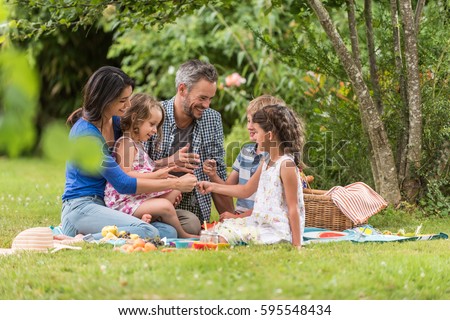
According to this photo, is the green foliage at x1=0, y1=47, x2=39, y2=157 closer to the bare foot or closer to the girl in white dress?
the girl in white dress

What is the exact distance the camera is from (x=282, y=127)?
4348mm

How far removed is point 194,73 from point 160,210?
102 centimetres

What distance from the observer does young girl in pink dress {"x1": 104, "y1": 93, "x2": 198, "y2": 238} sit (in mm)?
4637

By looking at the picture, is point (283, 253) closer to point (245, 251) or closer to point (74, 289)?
point (245, 251)

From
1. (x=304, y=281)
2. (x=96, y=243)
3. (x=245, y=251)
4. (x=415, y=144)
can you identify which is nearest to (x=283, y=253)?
(x=245, y=251)

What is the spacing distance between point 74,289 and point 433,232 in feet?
9.60

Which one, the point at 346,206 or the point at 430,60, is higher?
the point at 430,60

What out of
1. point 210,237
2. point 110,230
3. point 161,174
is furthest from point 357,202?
point 110,230

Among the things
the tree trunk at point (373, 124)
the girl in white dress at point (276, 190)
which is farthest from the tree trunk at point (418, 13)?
the girl in white dress at point (276, 190)

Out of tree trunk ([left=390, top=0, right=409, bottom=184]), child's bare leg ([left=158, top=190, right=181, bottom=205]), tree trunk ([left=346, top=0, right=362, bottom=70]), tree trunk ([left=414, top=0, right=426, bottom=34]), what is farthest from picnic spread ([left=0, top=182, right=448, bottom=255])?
tree trunk ([left=414, top=0, right=426, bottom=34])

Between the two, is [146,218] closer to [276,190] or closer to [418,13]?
[276,190]

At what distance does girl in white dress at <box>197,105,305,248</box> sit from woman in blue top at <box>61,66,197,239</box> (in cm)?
49

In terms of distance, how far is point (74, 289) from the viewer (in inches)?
121

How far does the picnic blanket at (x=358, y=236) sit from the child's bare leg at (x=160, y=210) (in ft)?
2.87
